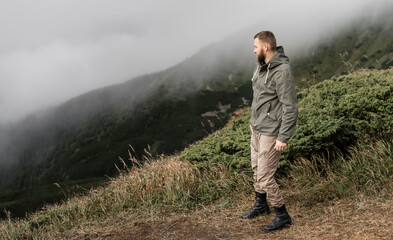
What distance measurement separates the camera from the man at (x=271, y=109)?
3872 millimetres

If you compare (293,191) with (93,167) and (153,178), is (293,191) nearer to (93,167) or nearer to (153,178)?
(153,178)

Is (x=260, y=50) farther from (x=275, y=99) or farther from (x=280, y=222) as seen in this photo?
(x=280, y=222)

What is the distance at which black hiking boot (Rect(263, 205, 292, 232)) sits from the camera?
167 inches

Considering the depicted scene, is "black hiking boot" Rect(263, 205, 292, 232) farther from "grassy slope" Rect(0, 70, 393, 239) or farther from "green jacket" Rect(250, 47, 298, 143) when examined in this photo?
"green jacket" Rect(250, 47, 298, 143)

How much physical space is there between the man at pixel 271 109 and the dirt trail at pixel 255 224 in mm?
335

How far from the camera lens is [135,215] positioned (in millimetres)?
5734

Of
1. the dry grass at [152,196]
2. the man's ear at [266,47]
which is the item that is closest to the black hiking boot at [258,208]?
the dry grass at [152,196]

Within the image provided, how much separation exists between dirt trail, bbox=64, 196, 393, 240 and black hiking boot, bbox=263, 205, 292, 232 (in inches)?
3.2

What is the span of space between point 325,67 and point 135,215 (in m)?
189

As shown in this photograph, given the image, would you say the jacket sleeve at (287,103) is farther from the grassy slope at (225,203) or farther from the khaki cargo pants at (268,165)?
the grassy slope at (225,203)

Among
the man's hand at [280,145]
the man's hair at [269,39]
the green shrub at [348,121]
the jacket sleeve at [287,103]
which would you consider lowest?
the green shrub at [348,121]

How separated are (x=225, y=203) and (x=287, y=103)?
2.56m

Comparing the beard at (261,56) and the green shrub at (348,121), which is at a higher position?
the beard at (261,56)

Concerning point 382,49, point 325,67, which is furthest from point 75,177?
point 382,49
